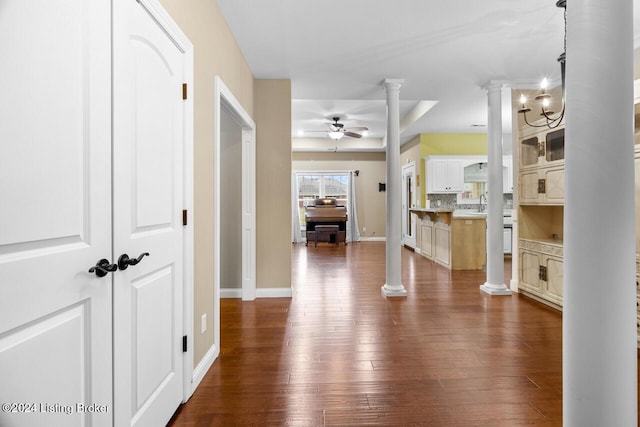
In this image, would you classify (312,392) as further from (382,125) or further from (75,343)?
(382,125)

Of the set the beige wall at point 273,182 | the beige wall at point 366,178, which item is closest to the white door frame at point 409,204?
the beige wall at point 366,178

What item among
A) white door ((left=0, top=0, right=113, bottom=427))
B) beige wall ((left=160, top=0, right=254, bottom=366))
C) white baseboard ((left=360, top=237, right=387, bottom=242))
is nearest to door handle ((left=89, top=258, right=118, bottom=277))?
white door ((left=0, top=0, right=113, bottom=427))

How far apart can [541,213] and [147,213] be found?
439 cm

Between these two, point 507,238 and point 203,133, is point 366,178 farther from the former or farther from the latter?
point 203,133

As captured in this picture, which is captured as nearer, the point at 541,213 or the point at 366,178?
the point at 541,213

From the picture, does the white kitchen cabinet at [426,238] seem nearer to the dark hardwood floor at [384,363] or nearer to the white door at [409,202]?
the white door at [409,202]

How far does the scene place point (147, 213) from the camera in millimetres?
1418

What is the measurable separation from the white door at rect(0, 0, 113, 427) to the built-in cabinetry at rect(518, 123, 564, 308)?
13.0 feet

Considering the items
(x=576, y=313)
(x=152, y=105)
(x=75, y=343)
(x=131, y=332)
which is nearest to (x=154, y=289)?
(x=131, y=332)

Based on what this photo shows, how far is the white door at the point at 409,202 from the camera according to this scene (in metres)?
7.85

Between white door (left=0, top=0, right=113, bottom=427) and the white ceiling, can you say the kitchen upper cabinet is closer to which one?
the white ceiling

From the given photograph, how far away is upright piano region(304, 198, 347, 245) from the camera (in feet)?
28.4

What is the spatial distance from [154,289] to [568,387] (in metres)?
1.67

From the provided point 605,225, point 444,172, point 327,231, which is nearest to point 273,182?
point 605,225
